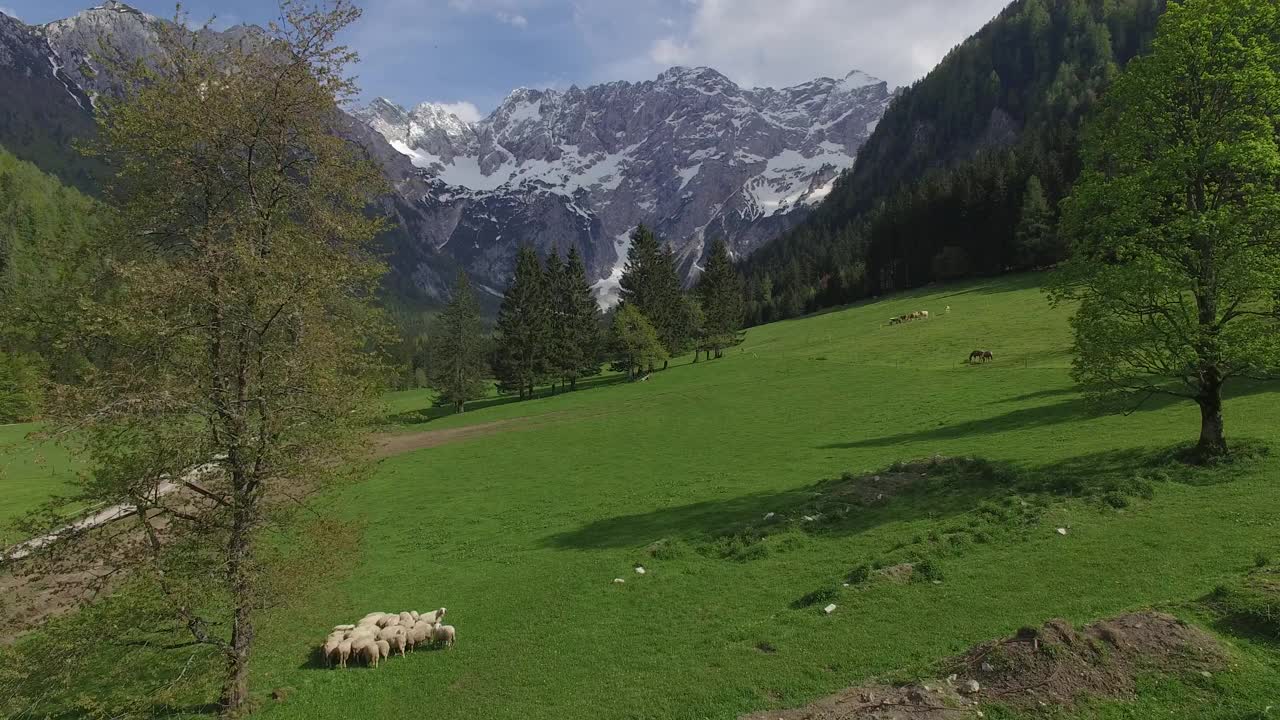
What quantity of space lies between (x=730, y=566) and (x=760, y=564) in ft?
3.06

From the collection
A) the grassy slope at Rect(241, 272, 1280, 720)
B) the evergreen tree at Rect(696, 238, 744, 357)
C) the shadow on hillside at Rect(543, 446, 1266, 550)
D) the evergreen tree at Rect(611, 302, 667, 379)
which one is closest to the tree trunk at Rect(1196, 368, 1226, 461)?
the shadow on hillside at Rect(543, 446, 1266, 550)

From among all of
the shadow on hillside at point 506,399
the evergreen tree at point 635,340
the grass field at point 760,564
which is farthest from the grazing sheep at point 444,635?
the evergreen tree at point 635,340

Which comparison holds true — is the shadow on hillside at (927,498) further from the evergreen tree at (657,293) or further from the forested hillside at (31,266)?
the evergreen tree at (657,293)

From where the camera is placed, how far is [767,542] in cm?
2078

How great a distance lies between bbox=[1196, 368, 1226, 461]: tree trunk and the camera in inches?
822

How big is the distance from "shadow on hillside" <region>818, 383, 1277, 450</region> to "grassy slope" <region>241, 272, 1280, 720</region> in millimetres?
234

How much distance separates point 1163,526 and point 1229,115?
14.1m

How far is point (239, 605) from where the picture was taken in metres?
12.7

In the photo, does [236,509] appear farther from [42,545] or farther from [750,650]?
[750,650]

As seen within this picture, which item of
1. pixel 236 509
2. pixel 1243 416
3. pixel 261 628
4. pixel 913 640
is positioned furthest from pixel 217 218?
pixel 1243 416

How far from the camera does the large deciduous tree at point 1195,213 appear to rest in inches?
800

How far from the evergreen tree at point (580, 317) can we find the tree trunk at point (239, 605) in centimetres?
7481

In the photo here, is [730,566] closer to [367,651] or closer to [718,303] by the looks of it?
[367,651]

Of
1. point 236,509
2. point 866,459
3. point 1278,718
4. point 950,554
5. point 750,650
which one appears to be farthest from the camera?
point 866,459
